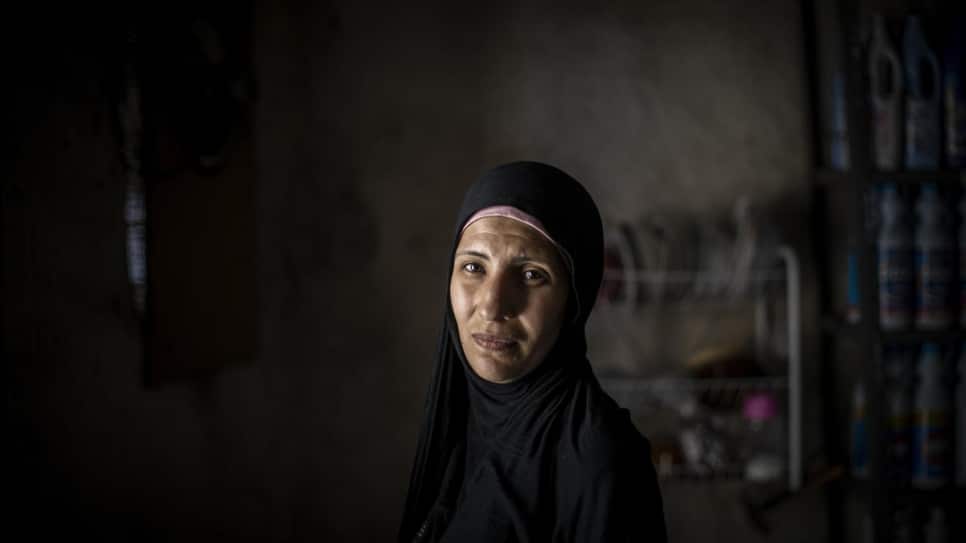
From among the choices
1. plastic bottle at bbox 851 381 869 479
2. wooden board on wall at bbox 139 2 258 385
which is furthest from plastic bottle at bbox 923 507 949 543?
wooden board on wall at bbox 139 2 258 385

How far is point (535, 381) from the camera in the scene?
0.82 meters

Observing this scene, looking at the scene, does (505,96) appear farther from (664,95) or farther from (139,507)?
(139,507)

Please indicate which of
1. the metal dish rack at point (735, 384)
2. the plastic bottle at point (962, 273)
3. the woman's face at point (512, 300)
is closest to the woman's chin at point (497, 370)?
the woman's face at point (512, 300)

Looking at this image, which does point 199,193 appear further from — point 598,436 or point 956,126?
point 956,126

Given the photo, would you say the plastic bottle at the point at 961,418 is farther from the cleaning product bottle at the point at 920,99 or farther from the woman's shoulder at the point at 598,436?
the woman's shoulder at the point at 598,436

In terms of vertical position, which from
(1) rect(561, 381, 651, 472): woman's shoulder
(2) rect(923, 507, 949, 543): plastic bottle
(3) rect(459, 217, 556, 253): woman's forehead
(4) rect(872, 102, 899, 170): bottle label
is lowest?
(2) rect(923, 507, 949, 543): plastic bottle

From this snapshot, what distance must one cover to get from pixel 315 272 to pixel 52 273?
90 cm

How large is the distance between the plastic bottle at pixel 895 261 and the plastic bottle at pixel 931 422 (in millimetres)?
121

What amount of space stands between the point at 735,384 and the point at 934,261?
55 centimetres

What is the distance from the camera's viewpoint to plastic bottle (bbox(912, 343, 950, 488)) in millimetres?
1810

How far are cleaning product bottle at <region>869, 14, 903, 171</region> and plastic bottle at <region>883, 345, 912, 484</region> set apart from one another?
1.59ft

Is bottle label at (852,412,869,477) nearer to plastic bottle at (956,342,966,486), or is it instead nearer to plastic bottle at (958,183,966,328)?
plastic bottle at (956,342,966,486)

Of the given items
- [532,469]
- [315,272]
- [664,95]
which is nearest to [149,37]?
[315,272]

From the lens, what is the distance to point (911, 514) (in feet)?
6.30
